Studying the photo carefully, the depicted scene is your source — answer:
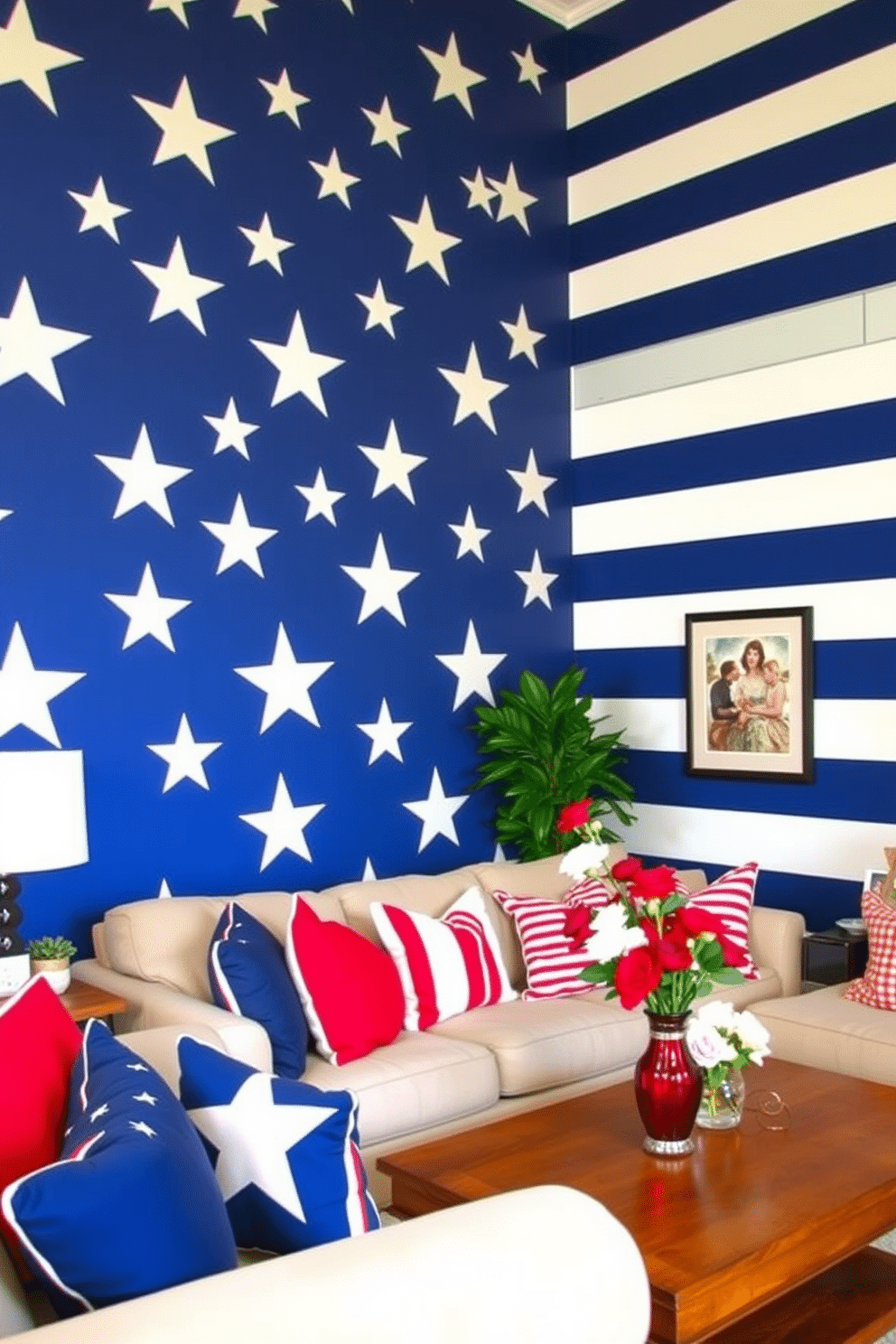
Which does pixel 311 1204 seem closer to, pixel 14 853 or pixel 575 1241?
pixel 575 1241

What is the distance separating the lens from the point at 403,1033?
3.60 meters

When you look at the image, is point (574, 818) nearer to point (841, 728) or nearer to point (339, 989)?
point (339, 989)

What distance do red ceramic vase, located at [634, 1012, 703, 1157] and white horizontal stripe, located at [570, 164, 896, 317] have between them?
302 cm

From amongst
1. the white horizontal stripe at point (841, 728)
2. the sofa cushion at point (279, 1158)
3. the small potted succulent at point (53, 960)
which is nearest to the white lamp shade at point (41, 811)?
the small potted succulent at point (53, 960)

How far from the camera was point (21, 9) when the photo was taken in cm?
361

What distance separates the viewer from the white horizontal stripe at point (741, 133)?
Result: 14.2 ft

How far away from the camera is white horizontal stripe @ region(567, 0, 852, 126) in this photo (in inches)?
179

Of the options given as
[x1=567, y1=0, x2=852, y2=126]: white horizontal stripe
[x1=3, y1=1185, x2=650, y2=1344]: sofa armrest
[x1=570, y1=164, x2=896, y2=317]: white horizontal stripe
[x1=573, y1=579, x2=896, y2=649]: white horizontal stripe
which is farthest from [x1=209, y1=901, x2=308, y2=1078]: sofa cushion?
[x1=567, y1=0, x2=852, y2=126]: white horizontal stripe

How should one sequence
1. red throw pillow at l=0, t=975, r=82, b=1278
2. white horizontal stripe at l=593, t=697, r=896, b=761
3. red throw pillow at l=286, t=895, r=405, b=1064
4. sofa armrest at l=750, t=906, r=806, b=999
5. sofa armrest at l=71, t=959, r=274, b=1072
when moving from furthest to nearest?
white horizontal stripe at l=593, t=697, r=896, b=761 < sofa armrest at l=750, t=906, r=806, b=999 < red throw pillow at l=286, t=895, r=405, b=1064 < sofa armrest at l=71, t=959, r=274, b=1072 < red throw pillow at l=0, t=975, r=82, b=1278

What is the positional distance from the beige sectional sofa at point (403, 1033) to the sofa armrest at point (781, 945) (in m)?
0.10

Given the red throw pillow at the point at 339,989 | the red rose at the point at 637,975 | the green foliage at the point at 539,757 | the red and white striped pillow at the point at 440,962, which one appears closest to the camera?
the red rose at the point at 637,975

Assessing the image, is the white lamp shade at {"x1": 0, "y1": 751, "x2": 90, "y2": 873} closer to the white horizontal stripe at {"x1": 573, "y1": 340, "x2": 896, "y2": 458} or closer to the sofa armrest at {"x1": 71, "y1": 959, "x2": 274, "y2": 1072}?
the sofa armrest at {"x1": 71, "y1": 959, "x2": 274, "y2": 1072}

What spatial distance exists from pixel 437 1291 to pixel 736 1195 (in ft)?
4.20

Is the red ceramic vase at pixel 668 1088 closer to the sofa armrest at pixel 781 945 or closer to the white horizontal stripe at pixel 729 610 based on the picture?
the sofa armrest at pixel 781 945
